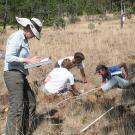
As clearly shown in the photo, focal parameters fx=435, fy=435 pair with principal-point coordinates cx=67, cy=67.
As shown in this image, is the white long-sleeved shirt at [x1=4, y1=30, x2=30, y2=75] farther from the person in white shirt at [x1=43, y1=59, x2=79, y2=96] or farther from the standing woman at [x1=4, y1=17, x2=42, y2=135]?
the person in white shirt at [x1=43, y1=59, x2=79, y2=96]

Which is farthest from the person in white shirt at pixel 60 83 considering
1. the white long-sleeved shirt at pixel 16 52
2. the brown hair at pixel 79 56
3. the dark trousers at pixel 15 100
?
the white long-sleeved shirt at pixel 16 52

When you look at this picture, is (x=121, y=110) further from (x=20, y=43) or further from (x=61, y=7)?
(x=61, y=7)

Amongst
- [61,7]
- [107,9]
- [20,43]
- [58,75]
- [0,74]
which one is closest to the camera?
[20,43]

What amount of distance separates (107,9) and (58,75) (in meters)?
52.9

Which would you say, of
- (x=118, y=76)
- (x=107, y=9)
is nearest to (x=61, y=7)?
(x=107, y=9)

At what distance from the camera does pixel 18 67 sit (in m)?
5.68

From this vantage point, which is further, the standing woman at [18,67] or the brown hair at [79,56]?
the brown hair at [79,56]

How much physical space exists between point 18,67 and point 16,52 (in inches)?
9.2

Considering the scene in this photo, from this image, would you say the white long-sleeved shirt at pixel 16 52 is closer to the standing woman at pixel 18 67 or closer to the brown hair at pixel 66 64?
the standing woman at pixel 18 67

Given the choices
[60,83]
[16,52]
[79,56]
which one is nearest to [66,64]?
[79,56]

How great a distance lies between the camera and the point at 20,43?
5.56m

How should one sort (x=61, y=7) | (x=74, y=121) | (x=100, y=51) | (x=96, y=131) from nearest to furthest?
(x=96, y=131) → (x=74, y=121) → (x=100, y=51) → (x=61, y=7)

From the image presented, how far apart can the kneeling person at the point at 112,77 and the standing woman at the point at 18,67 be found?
9.26 ft

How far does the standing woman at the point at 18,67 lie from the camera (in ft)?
18.1
